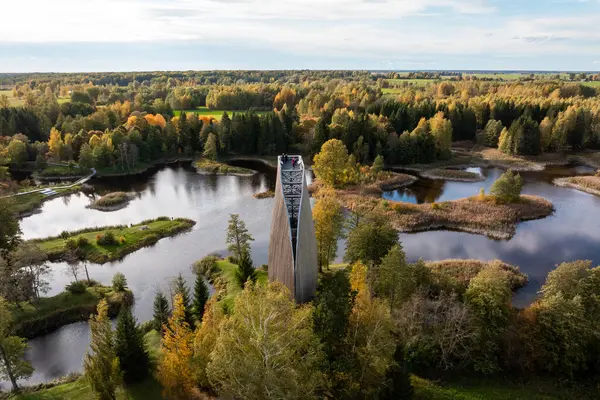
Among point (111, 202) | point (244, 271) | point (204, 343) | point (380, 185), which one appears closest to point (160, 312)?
point (244, 271)

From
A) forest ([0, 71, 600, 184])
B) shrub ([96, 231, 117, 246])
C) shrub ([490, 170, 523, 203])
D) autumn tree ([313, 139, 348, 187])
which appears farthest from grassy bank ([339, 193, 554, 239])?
shrub ([96, 231, 117, 246])

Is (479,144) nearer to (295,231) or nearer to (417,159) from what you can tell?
(417,159)

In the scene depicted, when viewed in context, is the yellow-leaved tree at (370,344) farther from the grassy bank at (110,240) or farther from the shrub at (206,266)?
the grassy bank at (110,240)

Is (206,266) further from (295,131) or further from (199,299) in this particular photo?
(295,131)

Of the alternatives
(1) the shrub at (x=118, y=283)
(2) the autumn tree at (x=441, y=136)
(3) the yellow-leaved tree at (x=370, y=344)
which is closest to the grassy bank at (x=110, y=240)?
(1) the shrub at (x=118, y=283)

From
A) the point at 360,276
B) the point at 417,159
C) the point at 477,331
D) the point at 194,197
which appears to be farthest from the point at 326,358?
the point at 417,159

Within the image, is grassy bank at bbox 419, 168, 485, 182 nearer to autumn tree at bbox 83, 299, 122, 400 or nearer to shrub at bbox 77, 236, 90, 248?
shrub at bbox 77, 236, 90, 248
